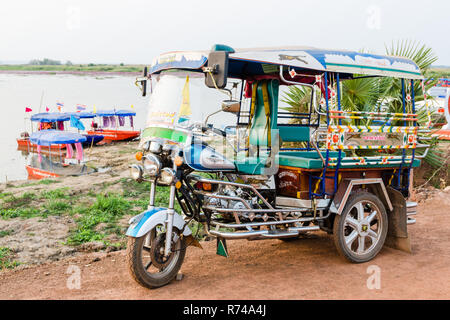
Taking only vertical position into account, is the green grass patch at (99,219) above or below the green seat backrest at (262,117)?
below

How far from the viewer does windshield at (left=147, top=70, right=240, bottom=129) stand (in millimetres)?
4773

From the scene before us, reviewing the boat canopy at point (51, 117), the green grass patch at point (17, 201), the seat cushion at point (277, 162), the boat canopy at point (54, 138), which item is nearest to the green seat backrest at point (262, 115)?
the seat cushion at point (277, 162)

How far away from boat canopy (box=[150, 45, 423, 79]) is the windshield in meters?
0.17

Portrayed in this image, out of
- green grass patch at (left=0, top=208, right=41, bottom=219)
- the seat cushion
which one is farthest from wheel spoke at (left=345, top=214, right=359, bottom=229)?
green grass patch at (left=0, top=208, right=41, bottom=219)

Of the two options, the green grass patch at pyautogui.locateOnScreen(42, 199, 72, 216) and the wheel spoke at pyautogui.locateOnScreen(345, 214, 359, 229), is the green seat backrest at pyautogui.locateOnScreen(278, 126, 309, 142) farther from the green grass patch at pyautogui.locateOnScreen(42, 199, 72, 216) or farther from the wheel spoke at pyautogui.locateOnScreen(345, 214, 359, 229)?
the green grass patch at pyautogui.locateOnScreen(42, 199, 72, 216)

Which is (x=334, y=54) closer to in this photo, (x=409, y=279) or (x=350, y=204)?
Answer: (x=350, y=204)

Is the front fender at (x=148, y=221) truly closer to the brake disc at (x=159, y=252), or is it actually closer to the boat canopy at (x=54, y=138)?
the brake disc at (x=159, y=252)

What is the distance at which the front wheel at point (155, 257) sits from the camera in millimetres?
4441

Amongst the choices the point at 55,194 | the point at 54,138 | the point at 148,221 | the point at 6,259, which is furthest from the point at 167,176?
the point at 54,138

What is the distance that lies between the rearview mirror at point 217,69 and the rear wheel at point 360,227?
2391 mm

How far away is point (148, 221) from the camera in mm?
4512

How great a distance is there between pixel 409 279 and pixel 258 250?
2.02 metres

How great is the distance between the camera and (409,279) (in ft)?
16.5

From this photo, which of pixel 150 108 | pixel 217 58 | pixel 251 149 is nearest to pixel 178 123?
pixel 150 108
